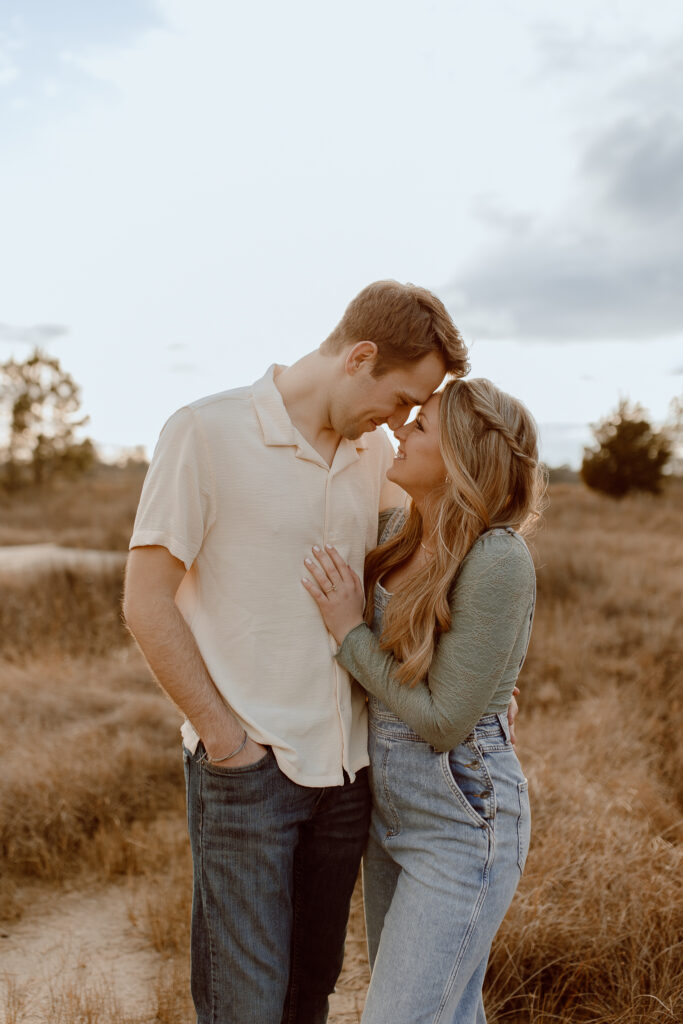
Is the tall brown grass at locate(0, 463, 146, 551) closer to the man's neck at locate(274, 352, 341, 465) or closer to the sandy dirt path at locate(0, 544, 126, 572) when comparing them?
the sandy dirt path at locate(0, 544, 126, 572)

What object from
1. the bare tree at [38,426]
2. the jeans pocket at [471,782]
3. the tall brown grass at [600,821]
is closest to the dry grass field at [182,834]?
the tall brown grass at [600,821]

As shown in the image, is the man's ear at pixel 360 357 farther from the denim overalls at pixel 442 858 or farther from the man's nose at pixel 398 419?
the denim overalls at pixel 442 858

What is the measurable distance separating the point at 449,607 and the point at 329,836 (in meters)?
0.72

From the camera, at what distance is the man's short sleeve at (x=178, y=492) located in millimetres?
1868

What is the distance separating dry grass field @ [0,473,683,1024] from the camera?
9.39ft

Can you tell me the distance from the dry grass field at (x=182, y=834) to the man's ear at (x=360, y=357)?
2.16 metres

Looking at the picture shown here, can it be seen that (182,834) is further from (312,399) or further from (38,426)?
(38,426)

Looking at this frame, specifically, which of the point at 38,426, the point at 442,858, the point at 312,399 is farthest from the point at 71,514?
the point at 442,858

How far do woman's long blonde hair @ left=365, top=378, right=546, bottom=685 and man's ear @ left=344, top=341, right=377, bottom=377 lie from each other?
22 cm

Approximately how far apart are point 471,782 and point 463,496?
28.2 inches

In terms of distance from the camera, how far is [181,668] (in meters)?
1.91

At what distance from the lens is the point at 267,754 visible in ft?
6.54

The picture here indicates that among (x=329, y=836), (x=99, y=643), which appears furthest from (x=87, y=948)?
(x=99, y=643)

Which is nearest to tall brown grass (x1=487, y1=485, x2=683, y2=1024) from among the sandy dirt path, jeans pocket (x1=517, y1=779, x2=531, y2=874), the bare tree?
jeans pocket (x1=517, y1=779, x2=531, y2=874)
